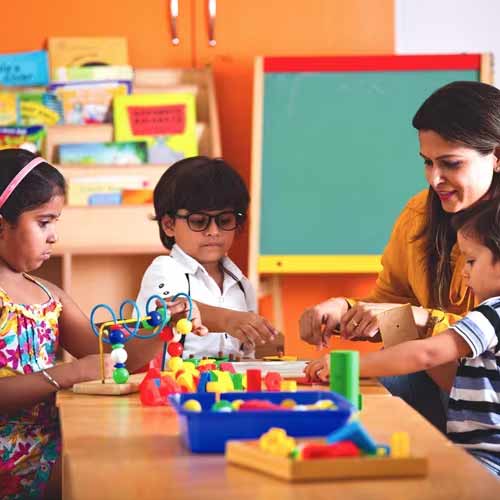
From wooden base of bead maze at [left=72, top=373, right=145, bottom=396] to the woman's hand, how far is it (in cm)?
44

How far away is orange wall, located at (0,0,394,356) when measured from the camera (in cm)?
387

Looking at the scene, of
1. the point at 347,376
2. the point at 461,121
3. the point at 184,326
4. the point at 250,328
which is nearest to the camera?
the point at 347,376

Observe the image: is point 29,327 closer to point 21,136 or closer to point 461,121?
point 461,121

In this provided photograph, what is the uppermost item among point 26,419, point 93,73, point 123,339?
point 93,73

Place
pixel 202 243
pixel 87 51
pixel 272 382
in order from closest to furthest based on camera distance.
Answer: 1. pixel 272 382
2. pixel 202 243
3. pixel 87 51

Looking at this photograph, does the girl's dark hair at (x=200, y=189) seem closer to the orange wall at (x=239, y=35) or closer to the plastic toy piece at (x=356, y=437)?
the plastic toy piece at (x=356, y=437)

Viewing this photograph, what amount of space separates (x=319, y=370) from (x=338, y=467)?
60cm

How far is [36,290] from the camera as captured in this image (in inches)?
80.4

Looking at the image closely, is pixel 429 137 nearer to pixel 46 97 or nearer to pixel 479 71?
pixel 479 71

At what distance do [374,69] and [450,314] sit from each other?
1855mm

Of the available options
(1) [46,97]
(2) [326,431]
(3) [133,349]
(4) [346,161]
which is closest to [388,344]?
(3) [133,349]

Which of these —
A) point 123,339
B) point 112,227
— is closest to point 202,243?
point 123,339

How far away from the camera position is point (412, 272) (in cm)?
231

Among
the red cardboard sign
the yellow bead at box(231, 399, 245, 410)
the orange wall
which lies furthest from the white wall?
the yellow bead at box(231, 399, 245, 410)
